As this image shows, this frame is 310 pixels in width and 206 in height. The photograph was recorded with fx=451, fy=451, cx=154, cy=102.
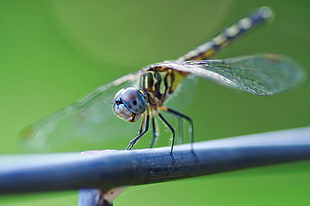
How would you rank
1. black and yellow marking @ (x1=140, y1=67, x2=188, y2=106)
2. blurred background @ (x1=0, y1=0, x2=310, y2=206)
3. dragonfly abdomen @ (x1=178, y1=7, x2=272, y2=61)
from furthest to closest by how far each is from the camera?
blurred background @ (x1=0, y1=0, x2=310, y2=206), dragonfly abdomen @ (x1=178, y1=7, x2=272, y2=61), black and yellow marking @ (x1=140, y1=67, x2=188, y2=106)

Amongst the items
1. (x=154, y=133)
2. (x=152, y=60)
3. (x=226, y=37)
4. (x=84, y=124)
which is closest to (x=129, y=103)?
(x=154, y=133)

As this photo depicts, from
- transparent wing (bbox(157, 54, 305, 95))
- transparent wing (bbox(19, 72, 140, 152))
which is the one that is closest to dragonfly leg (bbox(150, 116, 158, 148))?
transparent wing (bbox(19, 72, 140, 152))

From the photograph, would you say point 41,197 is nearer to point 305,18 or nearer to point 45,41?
point 45,41

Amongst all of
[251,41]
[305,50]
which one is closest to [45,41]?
[251,41]

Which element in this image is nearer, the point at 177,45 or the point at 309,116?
the point at 309,116

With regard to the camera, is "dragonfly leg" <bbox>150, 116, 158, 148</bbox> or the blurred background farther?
the blurred background

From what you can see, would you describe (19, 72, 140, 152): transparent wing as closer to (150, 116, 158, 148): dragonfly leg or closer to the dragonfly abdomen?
(150, 116, 158, 148): dragonfly leg

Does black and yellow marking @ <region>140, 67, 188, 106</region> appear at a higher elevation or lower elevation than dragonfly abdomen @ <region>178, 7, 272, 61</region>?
lower

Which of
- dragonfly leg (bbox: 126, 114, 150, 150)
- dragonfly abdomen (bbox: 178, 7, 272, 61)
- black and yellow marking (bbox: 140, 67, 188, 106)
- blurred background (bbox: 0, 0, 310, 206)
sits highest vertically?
blurred background (bbox: 0, 0, 310, 206)

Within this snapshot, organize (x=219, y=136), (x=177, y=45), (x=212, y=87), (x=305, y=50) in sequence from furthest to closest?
(x=305, y=50), (x=177, y=45), (x=212, y=87), (x=219, y=136)
